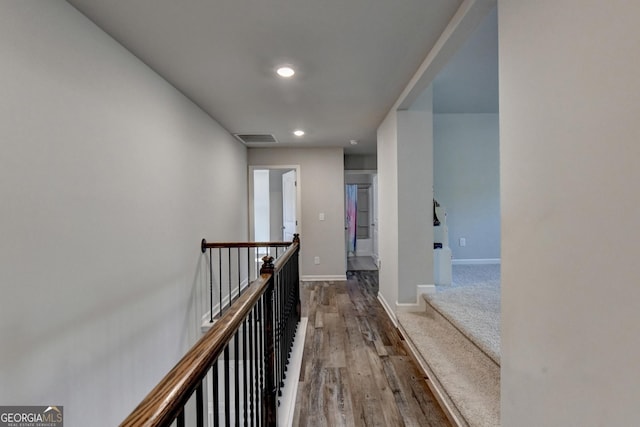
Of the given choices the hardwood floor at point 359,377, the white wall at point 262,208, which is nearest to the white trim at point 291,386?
the hardwood floor at point 359,377

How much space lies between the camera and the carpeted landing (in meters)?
1.73

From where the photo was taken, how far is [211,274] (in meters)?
3.33

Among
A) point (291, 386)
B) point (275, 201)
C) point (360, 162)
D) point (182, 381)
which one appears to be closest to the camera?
point (182, 381)

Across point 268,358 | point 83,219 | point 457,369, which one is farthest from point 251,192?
point 457,369

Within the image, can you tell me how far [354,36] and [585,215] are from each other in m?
1.59

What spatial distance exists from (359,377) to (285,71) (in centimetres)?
239

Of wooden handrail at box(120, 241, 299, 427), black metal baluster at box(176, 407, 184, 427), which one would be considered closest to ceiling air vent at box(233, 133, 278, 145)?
wooden handrail at box(120, 241, 299, 427)

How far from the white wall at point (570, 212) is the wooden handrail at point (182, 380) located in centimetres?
103

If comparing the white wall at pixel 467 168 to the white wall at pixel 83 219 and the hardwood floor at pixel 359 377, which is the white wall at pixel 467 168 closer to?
the hardwood floor at pixel 359 377

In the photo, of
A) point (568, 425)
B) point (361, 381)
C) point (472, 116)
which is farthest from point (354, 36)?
point (472, 116)

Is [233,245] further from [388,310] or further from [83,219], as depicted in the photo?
[388,310]

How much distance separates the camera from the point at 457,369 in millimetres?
2061

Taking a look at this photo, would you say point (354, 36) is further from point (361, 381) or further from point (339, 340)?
point (339, 340)

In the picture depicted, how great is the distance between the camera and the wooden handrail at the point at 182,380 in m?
0.53
